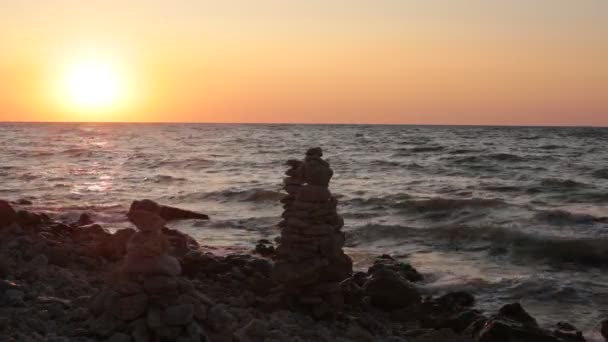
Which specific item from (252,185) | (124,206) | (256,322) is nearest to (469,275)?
(256,322)

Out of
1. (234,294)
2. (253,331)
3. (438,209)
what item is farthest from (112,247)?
(438,209)

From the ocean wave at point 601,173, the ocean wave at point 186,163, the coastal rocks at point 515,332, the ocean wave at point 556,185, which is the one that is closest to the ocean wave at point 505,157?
the ocean wave at point 601,173

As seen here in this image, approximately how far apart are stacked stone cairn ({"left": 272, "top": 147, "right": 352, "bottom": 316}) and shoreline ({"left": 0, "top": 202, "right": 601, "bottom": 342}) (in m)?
0.31

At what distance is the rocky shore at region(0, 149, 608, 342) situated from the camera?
8.50 metres

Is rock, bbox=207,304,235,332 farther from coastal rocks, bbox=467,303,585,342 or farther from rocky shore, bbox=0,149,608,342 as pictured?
coastal rocks, bbox=467,303,585,342

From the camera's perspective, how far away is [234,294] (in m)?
13.6

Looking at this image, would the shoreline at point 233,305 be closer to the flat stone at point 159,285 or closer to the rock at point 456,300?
the rock at point 456,300

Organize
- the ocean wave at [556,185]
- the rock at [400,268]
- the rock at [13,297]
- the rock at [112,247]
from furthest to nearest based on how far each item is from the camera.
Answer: the ocean wave at [556,185], the rock at [400,268], the rock at [112,247], the rock at [13,297]

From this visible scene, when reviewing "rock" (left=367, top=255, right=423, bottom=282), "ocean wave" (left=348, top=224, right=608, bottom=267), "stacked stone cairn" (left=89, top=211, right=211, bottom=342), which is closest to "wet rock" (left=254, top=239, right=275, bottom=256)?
"rock" (left=367, top=255, right=423, bottom=282)

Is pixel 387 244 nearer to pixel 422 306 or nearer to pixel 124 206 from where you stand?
pixel 422 306

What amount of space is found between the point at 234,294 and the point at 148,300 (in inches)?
203

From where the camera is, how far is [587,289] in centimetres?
1650

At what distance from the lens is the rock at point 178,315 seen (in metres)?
8.30

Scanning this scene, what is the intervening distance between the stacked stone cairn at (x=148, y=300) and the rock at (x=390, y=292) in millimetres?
6014
